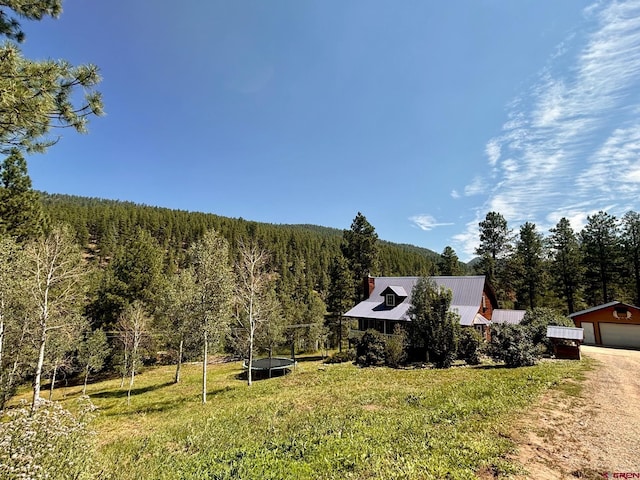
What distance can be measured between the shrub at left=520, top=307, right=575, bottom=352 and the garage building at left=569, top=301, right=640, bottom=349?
756cm

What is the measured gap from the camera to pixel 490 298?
112ft

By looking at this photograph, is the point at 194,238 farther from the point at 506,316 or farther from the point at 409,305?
the point at 506,316

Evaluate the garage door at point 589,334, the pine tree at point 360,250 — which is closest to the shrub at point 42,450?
the pine tree at point 360,250

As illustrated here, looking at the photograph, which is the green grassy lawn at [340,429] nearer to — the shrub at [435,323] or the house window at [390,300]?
the shrub at [435,323]

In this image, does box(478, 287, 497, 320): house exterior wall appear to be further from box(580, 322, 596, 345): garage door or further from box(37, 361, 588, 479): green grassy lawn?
box(37, 361, 588, 479): green grassy lawn

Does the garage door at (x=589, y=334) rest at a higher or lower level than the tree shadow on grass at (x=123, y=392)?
higher

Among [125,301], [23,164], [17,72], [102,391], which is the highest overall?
[23,164]

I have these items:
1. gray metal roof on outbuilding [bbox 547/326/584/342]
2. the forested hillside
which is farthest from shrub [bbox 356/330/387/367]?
the forested hillside

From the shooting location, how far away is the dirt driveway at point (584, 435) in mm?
6869

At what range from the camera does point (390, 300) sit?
3266 cm

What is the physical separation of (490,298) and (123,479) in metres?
37.0

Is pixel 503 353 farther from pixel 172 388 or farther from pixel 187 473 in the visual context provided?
pixel 172 388

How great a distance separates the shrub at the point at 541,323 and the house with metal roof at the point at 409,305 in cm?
228

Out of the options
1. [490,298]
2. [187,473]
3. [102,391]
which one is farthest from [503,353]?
[102,391]
